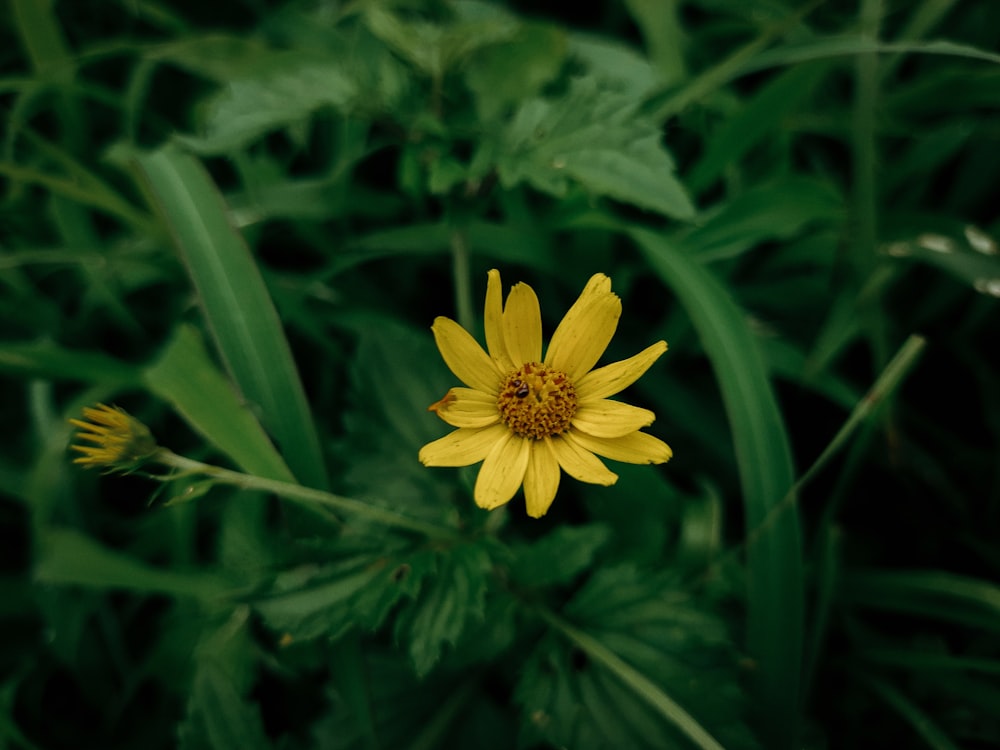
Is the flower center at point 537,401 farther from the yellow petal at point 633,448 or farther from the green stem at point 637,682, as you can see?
the green stem at point 637,682

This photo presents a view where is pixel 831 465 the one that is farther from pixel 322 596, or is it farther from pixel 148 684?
pixel 148 684

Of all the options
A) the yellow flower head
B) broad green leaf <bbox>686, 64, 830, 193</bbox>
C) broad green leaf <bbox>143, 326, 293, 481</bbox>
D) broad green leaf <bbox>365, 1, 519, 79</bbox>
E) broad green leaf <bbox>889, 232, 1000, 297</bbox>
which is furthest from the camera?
broad green leaf <bbox>686, 64, 830, 193</bbox>

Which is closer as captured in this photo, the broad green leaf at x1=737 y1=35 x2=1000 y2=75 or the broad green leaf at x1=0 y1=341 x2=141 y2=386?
the broad green leaf at x1=737 y1=35 x2=1000 y2=75

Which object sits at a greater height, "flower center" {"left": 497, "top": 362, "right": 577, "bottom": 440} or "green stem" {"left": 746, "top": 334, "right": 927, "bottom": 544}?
"green stem" {"left": 746, "top": 334, "right": 927, "bottom": 544}

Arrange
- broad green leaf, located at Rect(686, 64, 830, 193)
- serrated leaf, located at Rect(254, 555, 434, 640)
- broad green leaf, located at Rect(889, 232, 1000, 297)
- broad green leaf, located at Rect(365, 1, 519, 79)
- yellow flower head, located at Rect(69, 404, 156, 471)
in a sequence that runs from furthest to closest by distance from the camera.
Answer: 1. broad green leaf, located at Rect(686, 64, 830, 193)
2. broad green leaf, located at Rect(889, 232, 1000, 297)
3. broad green leaf, located at Rect(365, 1, 519, 79)
4. serrated leaf, located at Rect(254, 555, 434, 640)
5. yellow flower head, located at Rect(69, 404, 156, 471)

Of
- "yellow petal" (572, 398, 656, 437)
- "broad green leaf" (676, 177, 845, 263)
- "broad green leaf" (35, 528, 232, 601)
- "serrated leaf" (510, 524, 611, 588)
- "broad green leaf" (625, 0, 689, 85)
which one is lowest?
"broad green leaf" (35, 528, 232, 601)

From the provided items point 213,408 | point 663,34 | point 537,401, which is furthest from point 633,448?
point 663,34

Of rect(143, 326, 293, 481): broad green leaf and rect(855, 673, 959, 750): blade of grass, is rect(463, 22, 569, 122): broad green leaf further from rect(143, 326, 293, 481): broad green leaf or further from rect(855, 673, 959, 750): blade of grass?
rect(855, 673, 959, 750): blade of grass

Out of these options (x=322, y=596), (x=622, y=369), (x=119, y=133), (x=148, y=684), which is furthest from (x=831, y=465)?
(x=119, y=133)

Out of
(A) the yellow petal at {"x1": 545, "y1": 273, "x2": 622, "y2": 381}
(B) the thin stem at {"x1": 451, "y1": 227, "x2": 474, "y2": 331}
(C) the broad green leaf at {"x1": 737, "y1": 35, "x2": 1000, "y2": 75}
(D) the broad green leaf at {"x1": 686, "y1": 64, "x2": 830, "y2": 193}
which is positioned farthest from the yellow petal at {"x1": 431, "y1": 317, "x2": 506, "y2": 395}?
(C) the broad green leaf at {"x1": 737, "y1": 35, "x2": 1000, "y2": 75}
